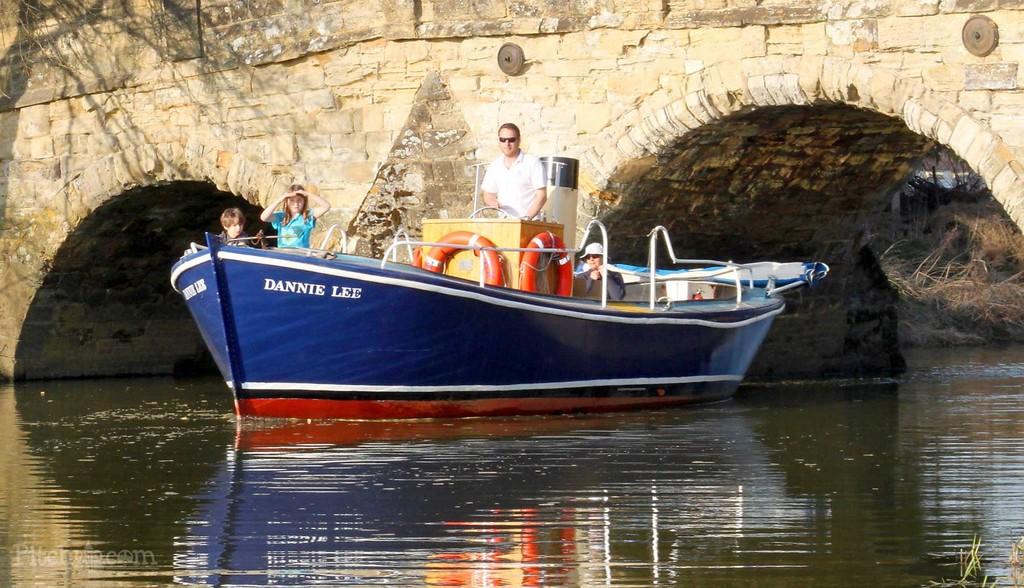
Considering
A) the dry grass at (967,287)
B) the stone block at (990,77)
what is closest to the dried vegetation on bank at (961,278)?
the dry grass at (967,287)

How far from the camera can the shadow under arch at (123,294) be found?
1538 centimetres

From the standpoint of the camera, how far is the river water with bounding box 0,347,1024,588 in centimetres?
579

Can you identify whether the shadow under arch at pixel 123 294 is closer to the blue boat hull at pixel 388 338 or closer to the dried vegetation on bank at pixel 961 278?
the blue boat hull at pixel 388 338

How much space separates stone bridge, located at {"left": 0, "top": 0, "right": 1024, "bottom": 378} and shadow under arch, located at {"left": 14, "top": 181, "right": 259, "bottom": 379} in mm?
26

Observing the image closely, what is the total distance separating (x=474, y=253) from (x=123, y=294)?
23.0 feet

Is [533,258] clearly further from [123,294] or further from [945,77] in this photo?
[123,294]

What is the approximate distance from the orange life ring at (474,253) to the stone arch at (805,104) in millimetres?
1716

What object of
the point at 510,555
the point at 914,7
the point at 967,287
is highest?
the point at 914,7

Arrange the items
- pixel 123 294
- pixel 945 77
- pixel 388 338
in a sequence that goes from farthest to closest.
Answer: pixel 123 294 < pixel 945 77 < pixel 388 338

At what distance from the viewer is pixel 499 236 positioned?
1026 cm

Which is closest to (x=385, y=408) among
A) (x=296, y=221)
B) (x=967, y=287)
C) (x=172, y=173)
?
(x=296, y=221)

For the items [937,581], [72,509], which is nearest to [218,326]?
[72,509]

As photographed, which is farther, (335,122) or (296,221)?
(335,122)

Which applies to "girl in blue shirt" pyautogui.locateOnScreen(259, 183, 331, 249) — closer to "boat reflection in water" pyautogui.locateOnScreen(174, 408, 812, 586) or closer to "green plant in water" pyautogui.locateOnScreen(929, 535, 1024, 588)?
"boat reflection in water" pyautogui.locateOnScreen(174, 408, 812, 586)
